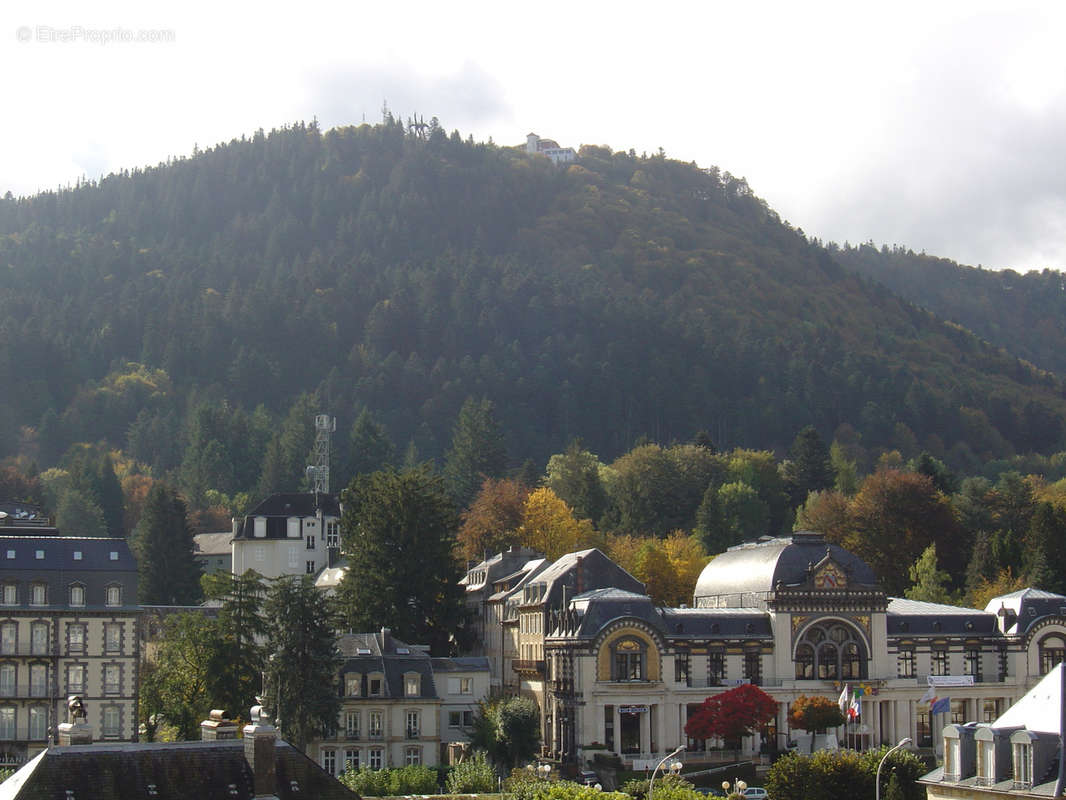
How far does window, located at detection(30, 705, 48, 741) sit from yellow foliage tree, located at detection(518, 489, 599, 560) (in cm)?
5481

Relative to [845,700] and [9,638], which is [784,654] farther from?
[9,638]

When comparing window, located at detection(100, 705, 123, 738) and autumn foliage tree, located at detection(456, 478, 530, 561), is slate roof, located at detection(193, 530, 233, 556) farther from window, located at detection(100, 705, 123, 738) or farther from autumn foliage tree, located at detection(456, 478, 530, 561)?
window, located at detection(100, 705, 123, 738)

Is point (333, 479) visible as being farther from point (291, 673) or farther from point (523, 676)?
point (291, 673)

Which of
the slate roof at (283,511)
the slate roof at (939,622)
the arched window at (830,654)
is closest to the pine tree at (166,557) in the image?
the slate roof at (283,511)

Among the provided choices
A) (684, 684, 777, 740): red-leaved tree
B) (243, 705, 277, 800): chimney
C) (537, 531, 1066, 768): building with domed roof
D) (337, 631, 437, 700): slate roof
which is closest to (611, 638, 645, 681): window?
(537, 531, 1066, 768): building with domed roof

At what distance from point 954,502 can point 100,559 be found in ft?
277

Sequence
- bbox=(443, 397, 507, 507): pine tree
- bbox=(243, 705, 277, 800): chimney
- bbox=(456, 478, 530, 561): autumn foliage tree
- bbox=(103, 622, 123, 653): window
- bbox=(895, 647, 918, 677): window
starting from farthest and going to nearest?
bbox=(443, 397, 507, 507): pine tree, bbox=(456, 478, 530, 561): autumn foliage tree, bbox=(895, 647, 918, 677): window, bbox=(103, 622, 123, 653): window, bbox=(243, 705, 277, 800): chimney

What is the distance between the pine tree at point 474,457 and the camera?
180 metres

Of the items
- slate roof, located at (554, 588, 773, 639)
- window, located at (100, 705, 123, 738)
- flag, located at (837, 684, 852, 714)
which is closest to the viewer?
flag, located at (837, 684, 852, 714)

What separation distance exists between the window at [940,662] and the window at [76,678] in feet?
183

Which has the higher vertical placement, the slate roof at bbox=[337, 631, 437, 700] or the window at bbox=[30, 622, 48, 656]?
the window at bbox=[30, 622, 48, 656]

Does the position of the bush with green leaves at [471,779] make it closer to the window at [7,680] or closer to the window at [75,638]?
the window at [75,638]

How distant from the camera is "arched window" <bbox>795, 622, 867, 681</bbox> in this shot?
10688 cm

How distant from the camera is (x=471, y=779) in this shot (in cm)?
8719
